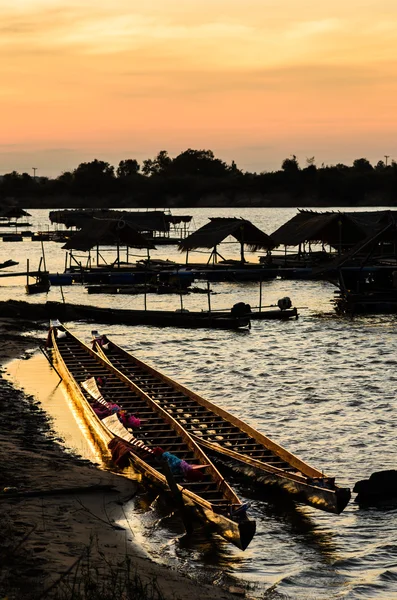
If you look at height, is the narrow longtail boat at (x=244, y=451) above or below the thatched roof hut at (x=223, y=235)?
below

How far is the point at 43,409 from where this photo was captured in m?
22.0

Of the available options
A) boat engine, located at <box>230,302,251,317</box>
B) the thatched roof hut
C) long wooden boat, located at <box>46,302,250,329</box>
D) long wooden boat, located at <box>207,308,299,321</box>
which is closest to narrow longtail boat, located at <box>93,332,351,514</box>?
long wooden boat, located at <box>46,302,250,329</box>

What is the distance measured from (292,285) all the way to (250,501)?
4682 centimetres

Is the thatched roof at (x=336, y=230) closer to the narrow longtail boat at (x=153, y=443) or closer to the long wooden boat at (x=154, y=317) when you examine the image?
the long wooden boat at (x=154, y=317)

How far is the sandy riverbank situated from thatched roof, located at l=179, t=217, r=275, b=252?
3513cm

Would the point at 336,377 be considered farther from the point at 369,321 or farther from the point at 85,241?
the point at 85,241

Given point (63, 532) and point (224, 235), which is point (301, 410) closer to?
point (63, 532)

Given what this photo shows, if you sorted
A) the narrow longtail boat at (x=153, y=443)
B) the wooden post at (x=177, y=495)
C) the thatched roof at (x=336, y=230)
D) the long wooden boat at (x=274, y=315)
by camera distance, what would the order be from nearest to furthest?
1. the narrow longtail boat at (x=153, y=443)
2. the wooden post at (x=177, y=495)
3. the long wooden boat at (x=274, y=315)
4. the thatched roof at (x=336, y=230)

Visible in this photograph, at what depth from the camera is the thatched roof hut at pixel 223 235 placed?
5334 centimetres

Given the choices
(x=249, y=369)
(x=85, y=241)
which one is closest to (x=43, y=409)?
(x=249, y=369)

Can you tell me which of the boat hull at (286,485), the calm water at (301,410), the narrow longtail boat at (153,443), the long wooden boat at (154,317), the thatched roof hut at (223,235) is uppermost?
the thatched roof hut at (223,235)

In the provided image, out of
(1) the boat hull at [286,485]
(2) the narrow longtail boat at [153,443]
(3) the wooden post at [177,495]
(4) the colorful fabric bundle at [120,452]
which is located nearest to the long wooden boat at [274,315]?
(2) the narrow longtail boat at [153,443]

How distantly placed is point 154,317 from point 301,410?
15.5 m

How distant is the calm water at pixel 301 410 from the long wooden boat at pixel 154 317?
0.36 m
